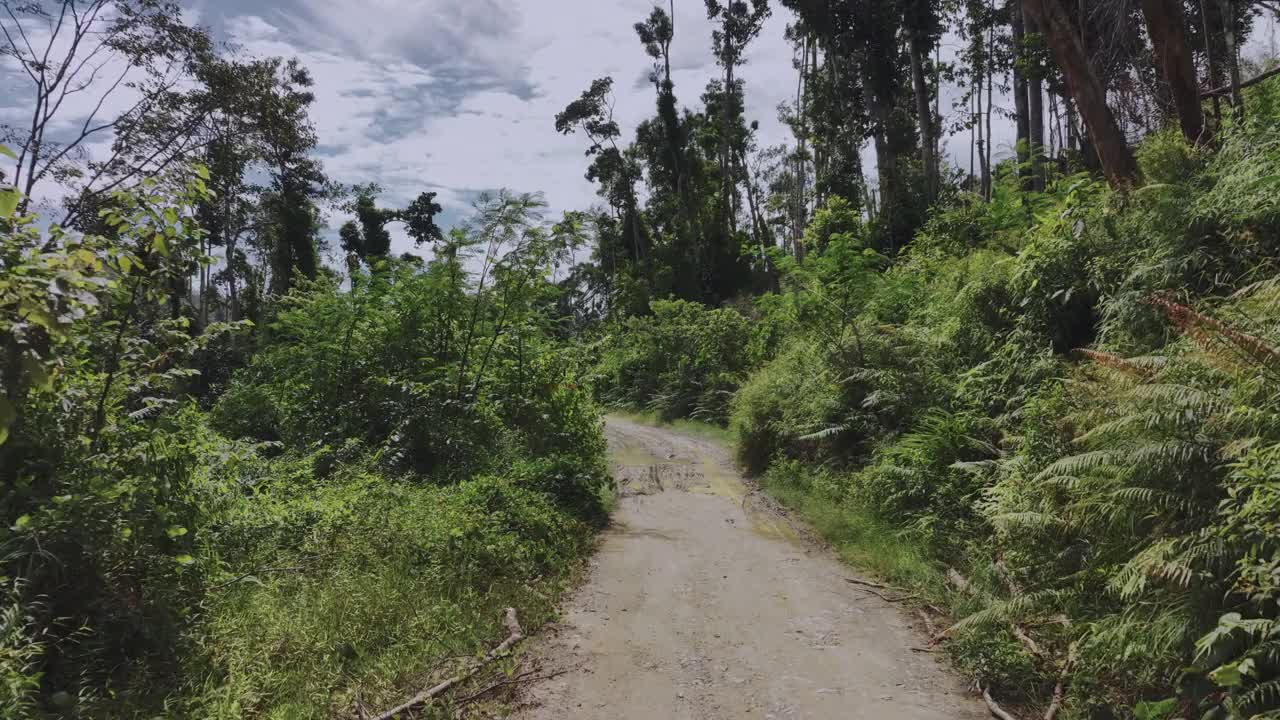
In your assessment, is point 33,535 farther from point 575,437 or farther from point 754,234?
point 754,234

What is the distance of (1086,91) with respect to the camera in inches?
318

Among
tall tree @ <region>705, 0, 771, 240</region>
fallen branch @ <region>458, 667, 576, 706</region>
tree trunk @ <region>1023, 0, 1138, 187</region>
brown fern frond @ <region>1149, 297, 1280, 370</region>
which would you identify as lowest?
fallen branch @ <region>458, 667, 576, 706</region>

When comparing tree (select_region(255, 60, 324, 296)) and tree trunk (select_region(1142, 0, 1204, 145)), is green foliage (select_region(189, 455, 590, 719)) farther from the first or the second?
tree (select_region(255, 60, 324, 296))

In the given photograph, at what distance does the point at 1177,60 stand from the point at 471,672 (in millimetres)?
9328

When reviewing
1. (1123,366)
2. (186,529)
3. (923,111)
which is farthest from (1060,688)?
(923,111)

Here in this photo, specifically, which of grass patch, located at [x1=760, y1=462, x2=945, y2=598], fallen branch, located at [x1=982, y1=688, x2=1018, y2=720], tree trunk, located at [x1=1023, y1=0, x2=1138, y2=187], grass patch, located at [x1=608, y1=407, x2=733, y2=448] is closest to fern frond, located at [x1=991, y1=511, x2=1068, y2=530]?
grass patch, located at [x1=760, y1=462, x2=945, y2=598]

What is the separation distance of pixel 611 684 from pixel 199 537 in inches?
114

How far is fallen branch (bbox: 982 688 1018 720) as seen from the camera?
12.6 feet

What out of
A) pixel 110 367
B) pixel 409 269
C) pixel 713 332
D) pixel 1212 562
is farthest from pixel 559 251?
pixel 713 332

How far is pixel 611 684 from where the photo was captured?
175 inches

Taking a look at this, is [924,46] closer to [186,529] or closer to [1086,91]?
[1086,91]

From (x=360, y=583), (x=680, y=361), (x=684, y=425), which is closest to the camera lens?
(x=360, y=583)

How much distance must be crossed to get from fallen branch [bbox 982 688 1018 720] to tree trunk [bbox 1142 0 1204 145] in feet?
22.2

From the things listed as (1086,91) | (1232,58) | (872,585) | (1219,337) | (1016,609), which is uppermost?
(1232,58)
